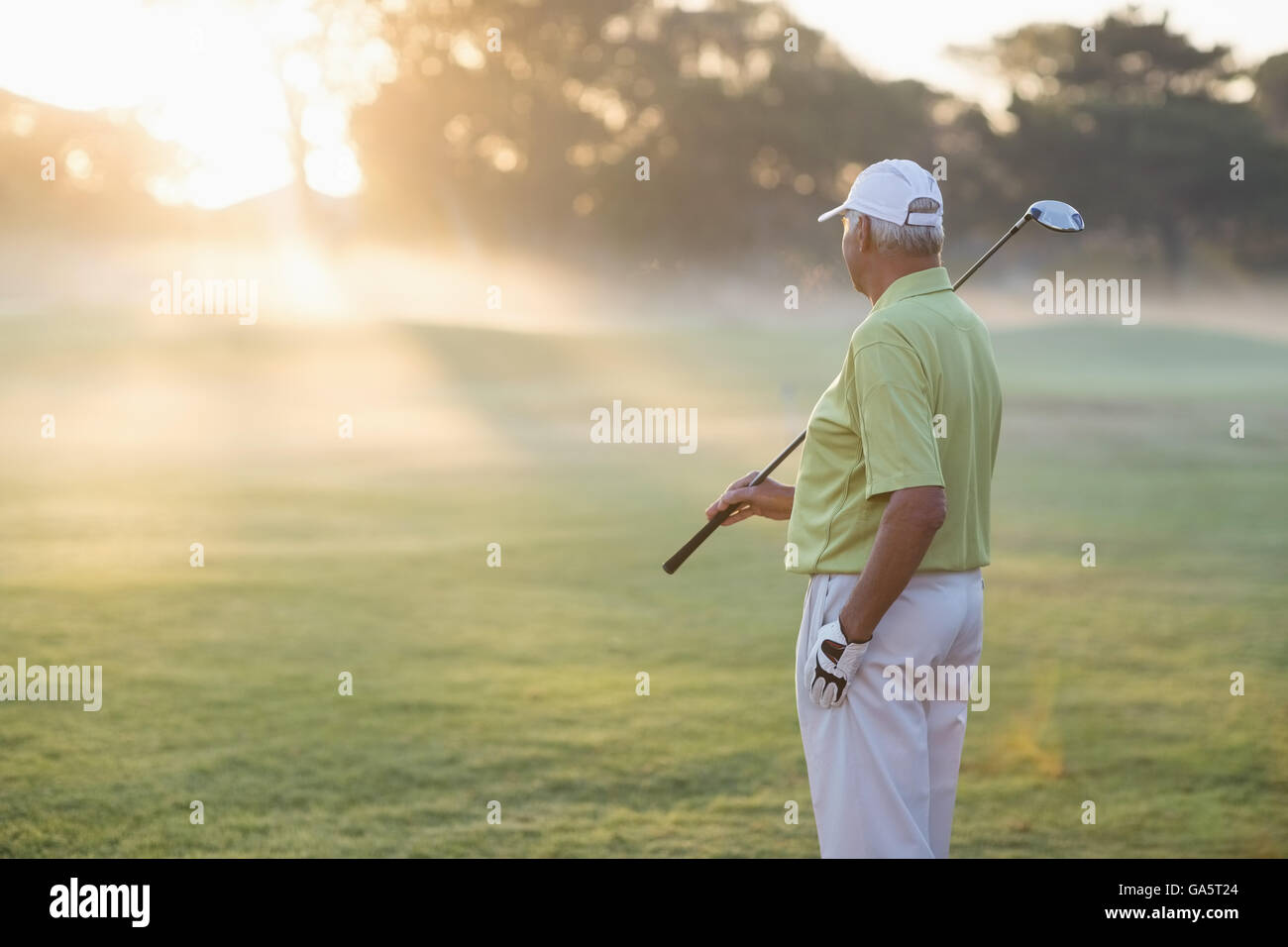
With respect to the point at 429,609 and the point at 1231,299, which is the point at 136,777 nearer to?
the point at 429,609

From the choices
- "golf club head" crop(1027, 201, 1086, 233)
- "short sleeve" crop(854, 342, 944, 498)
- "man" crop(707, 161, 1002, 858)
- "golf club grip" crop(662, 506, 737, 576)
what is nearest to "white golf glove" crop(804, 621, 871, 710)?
"man" crop(707, 161, 1002, 858)

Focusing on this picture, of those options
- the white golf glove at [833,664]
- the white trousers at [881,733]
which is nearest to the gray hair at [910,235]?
the white trousers at [881,733]

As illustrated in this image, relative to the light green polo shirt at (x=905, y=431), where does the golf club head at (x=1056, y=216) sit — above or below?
above

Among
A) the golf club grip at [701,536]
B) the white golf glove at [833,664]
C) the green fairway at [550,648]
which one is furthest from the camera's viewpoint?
the green fairway at [550,648]

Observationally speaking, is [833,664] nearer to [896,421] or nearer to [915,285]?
[896,421]

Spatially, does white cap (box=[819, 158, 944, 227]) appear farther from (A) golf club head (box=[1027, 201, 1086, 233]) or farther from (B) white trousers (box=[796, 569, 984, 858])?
(B) white trousers (box=[796, 569, 984, 858])

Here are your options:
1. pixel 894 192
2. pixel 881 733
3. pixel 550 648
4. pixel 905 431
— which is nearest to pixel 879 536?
pixel 905 431

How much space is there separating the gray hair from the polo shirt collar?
0.04 metres

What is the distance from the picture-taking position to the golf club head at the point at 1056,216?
3.13m

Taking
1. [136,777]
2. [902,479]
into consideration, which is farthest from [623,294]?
[902,479]

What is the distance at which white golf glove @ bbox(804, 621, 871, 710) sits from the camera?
2889 millimetres

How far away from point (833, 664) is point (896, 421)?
1.62 ft

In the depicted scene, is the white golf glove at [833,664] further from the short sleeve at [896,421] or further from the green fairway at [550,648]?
the green fairway at [550,648]

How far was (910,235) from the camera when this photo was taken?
117 inches
